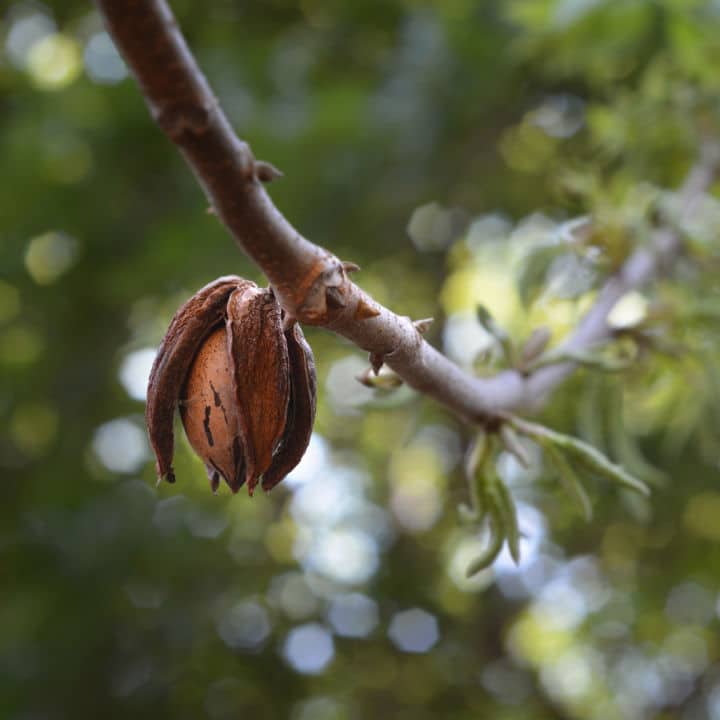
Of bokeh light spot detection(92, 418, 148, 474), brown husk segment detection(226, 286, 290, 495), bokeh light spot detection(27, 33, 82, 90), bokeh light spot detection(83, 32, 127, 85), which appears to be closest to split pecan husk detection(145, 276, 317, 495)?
brown husk segment detection(226, 286, 290, 495)

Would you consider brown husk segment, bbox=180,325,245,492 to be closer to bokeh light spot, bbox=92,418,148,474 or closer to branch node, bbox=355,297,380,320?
branch node, bbox=355,297,380,320

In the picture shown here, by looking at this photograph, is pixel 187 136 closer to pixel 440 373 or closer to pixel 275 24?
pixel 440 373

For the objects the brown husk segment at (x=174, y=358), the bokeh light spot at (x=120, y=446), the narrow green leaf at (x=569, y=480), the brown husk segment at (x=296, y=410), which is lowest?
the bokeh light spot at (x=120, y=446)

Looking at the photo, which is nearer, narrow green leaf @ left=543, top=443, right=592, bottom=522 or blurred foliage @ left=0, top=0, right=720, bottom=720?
narrow green leaf @ left=543, top=443, right=592, bottom=522

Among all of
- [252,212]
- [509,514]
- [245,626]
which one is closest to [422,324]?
[252,212]

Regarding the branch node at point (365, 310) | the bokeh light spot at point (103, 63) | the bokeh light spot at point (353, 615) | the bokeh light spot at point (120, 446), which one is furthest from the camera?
the bokeh light spot at point (353, 615)

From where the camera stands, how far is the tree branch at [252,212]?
56 centimetres

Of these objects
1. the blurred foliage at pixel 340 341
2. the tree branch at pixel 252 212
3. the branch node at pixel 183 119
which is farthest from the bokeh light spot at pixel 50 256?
the branch node at pixel 183 119

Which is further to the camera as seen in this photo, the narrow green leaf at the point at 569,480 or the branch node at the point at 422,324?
the narrow green leaf at the point at 569,480

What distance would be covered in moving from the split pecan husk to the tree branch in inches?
3.1

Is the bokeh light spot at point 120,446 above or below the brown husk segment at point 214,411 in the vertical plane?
below

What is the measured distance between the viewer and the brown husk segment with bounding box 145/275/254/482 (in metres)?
0.84

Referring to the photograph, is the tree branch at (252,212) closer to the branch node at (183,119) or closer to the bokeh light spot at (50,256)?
the branch node at (183,119)

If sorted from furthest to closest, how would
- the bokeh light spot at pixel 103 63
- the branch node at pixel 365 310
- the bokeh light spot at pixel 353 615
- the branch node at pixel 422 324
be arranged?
the bokeh light spot at pixel 353 615
the bokeh light spot at pixel 103 63
the branch node at pixel 422 324
the branch node at pixel 365 310
